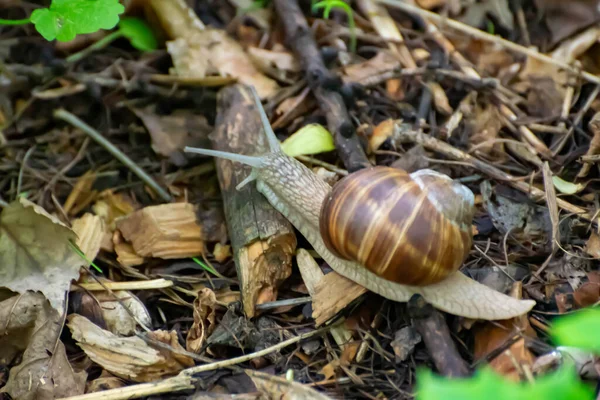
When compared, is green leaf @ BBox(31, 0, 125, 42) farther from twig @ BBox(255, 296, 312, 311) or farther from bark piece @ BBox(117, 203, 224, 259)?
twig @ BBox(255, 296, 312, 311)

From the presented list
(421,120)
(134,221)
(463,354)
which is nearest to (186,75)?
(134,221)

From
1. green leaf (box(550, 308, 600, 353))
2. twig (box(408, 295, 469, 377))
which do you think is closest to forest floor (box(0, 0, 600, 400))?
twig (box(408, 295, 469, 377))

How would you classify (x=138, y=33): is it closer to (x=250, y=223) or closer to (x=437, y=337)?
(x=250, y=223)

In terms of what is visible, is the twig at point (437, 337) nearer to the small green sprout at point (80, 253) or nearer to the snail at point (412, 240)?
the snail at point (412, 240)

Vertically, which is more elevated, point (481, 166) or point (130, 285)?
point (481, 166)

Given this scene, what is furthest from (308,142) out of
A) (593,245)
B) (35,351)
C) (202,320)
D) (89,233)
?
(35,351)

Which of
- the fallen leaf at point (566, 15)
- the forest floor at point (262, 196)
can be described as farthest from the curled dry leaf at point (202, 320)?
the fallen leaf at point (566, 15)
